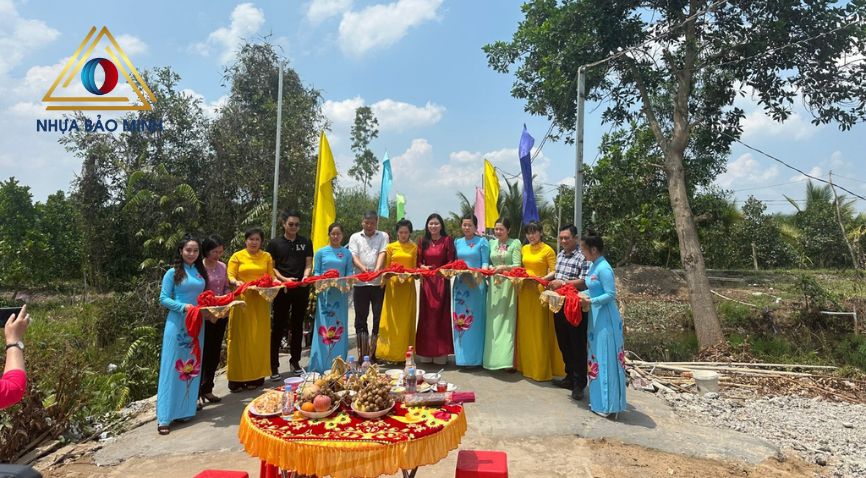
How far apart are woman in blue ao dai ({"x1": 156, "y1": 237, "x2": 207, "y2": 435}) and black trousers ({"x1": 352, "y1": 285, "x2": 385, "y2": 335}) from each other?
1.60 m

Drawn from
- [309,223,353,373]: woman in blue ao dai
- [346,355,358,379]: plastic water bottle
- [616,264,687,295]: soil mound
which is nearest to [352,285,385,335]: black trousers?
[309,223,353,373]: woman in blue ao dai

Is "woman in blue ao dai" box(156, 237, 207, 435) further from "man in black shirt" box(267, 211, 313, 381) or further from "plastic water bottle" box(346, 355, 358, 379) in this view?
"plastic water bottle" box(346, 355, 358, 379)

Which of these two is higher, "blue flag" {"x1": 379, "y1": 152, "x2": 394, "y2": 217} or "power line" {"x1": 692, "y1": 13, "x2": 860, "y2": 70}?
"power line" {"x1": 692, "y1": 13, "x2": 860, "y2": 70}

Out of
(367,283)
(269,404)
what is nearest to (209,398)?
(367,283)

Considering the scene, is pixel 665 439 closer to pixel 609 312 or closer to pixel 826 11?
pixel 609 312

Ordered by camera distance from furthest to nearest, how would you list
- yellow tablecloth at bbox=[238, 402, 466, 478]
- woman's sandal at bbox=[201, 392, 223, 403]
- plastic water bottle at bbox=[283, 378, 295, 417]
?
woman's sandal at bbox=[201, 392, 223, 403] < plastic water bottle at bbox=[283, 378, 295, 417] < yellow tablecloth at bbox=[238, 402, 466, 478]

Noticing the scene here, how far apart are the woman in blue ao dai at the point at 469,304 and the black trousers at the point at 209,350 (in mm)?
2450

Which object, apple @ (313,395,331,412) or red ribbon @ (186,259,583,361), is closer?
apple @ (313,395,331,412)

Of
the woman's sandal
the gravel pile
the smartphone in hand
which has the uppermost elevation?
the smartphone in hand

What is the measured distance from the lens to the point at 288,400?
273cm

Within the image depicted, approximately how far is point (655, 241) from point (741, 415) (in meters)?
12.5

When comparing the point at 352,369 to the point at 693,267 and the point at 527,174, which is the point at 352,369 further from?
the point at 693,267

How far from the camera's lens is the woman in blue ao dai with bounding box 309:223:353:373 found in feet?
17.3

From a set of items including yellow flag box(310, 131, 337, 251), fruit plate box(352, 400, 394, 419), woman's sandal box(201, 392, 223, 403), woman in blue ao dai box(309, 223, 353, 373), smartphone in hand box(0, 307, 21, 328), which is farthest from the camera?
yellow flag box(310, 131, 337, 251)
